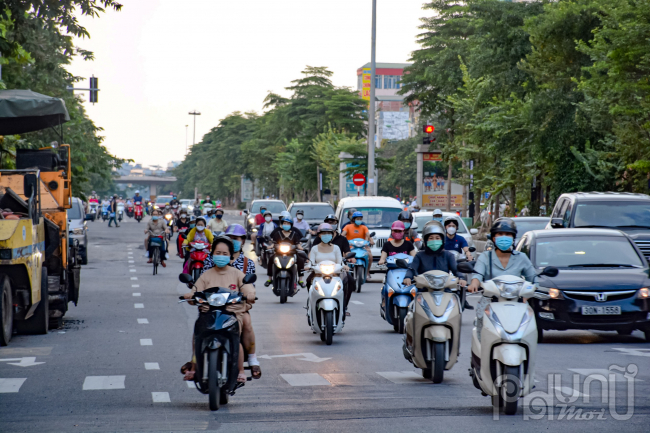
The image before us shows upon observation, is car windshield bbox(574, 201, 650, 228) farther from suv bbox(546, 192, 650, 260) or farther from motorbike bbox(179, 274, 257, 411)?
motorbike bbox(179, 274, 257, 411)

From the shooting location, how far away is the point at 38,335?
47.0 feet

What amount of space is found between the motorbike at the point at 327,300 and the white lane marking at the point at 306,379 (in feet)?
8.27

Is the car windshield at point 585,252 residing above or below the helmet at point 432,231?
below

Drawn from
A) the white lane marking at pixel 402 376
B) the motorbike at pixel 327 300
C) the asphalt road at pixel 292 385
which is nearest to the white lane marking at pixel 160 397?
the asphalt road at pixel 292 385

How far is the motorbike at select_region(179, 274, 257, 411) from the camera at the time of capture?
26.7ft

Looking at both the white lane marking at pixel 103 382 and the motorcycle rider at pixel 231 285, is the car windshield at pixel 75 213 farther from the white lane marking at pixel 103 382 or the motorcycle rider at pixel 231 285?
the motorcycle rider at pixel 231 285

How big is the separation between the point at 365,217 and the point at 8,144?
9157 millimetres

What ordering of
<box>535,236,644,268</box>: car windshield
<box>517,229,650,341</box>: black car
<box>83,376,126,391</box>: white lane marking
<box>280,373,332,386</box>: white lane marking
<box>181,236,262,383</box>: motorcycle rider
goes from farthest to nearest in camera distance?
<box>535,236,644,268</box>: car windshield → <box>517,229,650,341</box>: black car → <box>280,373,332,386</box>: white lane marking → <box>83,376,126,391</box>: white lane marking → <box>181,236,262,383</box>: motorcycle rider

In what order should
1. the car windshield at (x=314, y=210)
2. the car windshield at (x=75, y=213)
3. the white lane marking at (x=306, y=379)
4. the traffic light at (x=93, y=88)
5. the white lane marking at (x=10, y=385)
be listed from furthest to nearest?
1. the traffic light at (x=93, y=88)
2. the car windshield at (x=314, y=210)
3. the car windshield at (x=75, y=213)
4. the white lane marking at (x=306, y=379)
5. the white lane marking at (x=10, y=385)

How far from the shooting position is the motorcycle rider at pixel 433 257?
10203mm

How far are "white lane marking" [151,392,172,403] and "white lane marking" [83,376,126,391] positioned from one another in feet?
1.78

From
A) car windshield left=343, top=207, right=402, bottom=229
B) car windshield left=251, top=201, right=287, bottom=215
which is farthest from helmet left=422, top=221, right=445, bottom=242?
car windshield left=251, top=201, right=287, bottom=215

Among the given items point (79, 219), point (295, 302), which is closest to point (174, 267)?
point (79, 219)

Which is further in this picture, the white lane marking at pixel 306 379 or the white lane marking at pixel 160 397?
the white lane marking at pixel 306 379
